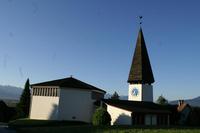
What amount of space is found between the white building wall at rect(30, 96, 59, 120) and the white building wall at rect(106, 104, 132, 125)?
8.10 meters

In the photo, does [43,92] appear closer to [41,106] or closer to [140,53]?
[41,106]

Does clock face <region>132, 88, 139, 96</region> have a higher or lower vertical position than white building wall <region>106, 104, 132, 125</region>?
higher

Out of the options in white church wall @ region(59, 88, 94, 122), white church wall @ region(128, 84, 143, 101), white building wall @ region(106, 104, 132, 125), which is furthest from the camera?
white church wall @ region(128, 84, 143, 101)

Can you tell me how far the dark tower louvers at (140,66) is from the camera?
5549 centimetres

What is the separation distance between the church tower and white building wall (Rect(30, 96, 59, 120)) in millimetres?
17704

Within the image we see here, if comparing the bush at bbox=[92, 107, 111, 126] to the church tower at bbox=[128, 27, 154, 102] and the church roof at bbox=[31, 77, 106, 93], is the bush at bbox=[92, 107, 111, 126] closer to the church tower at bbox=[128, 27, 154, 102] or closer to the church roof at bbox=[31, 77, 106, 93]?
the church roof at bbox=[31, 77, 106, 93]

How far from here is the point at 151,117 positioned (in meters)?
44.6

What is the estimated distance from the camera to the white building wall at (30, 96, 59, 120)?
43.7m

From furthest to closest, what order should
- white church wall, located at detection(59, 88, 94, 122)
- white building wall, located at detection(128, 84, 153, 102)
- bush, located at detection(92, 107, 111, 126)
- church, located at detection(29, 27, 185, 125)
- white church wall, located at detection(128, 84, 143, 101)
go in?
1. white church wall, located at detection(128, 84, 143, 101)
2. white building wall, located at detection(128, 84, 153, 102)
3. white church wall, located at detection(59, 88, 94, 122)
4. church, located at detection(29, 27, 185, 125)
5. bush, located at detection(92, 107, 111, 126)

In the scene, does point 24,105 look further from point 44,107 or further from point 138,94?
point 138,94

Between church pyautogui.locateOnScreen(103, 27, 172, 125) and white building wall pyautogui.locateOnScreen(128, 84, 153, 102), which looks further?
white building wall pyautogui.locateOnScreen(128, 84, 153, 102)

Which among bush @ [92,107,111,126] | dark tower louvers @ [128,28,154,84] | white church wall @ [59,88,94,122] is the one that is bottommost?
bush @ [92,107,111,126]

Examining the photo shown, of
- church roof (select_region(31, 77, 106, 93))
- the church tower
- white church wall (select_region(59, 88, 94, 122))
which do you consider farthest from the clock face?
white church wall (select_region(59, 88, 94, 122))

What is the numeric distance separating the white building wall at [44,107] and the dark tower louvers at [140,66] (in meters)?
18.0
